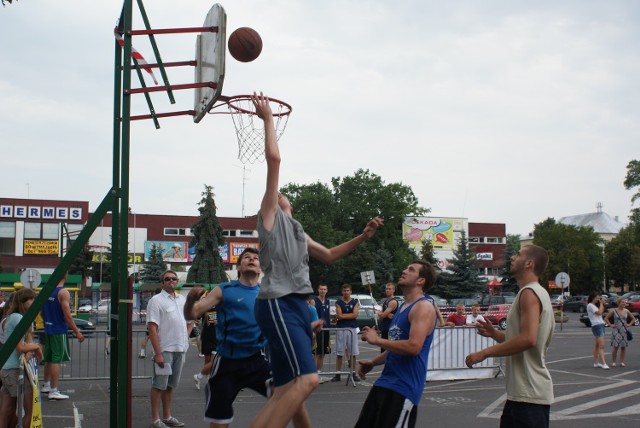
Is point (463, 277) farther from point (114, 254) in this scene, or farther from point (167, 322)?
point (114, 254)

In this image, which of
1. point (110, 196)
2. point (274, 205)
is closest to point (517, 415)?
point (274, 205)

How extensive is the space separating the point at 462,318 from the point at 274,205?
15182 mm

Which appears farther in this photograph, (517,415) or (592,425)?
(592,425)

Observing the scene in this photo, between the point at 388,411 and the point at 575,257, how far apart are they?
80.0 metres

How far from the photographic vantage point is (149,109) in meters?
6.55

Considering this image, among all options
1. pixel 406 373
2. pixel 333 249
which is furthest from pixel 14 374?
pixel 406 373

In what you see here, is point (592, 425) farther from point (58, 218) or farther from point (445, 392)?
point (58, 218)

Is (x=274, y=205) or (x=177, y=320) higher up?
(x=274, y=205)

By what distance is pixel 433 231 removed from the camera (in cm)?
8638

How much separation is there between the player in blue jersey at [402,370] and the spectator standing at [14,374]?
152 inches

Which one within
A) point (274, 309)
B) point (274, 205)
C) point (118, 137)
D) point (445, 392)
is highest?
point (118, 137)

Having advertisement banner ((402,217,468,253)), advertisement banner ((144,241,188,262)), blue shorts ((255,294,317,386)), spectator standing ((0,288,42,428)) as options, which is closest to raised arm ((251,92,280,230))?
blue shorts ((255,294,317,386))

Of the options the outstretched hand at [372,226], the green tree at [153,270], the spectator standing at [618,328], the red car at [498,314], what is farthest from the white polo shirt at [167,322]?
the green tree at [153,270]

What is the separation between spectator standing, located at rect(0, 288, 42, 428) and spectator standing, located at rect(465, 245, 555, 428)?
4.69 meters
